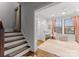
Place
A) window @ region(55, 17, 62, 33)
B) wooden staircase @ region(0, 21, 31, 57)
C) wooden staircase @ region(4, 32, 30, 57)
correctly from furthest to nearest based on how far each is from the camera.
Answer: window @ region(55, 17, 62, 33) → wooden staircase @ region(4, 32, 30, 57) → wooden staircase @ region(0, 21, 31, 57)

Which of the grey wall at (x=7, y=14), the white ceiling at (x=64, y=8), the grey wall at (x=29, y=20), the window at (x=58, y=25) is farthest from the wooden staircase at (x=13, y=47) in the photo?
the window at (x=58, y=25)

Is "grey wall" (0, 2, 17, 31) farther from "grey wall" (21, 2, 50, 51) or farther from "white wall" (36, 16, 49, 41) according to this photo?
"white wall" (36, 16, 49, 41)

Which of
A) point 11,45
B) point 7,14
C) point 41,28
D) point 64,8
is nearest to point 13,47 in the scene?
point 11,45

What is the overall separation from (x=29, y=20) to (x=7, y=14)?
5.30ft

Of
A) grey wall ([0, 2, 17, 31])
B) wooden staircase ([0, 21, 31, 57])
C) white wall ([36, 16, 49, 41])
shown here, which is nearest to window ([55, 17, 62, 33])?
white wall ([36, 16, 49, 41])

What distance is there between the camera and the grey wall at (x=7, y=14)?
5227mm

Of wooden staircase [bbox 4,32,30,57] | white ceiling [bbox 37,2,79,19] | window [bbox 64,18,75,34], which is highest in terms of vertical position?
white ceiling [bbox 37,2,79,19]

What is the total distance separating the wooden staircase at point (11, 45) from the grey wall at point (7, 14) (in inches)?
48.9

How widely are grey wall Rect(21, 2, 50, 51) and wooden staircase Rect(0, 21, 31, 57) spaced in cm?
21

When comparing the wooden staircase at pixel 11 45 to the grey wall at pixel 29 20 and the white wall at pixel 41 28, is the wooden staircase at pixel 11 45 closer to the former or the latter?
the grey wall at pixel 29 20

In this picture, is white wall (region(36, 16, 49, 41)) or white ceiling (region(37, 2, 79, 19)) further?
white wall (region(36, 16, 49, 41))

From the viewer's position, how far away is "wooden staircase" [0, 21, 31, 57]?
73.0 inches

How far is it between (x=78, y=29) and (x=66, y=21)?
1.66 metres

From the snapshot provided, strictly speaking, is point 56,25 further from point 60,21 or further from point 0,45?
point 0,45
